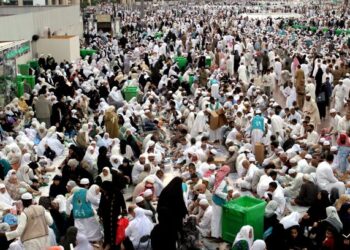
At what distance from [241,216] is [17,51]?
32.4 ft

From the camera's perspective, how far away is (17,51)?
14352 millimetres

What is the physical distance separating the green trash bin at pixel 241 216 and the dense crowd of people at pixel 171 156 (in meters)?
0.09

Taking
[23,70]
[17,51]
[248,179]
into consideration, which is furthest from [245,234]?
[23,70]

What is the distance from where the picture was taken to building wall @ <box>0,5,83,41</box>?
Result: 15.7 m

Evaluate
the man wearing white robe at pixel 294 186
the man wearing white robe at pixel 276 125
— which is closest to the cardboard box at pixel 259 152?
the man wearing white robe at pixel 276 125

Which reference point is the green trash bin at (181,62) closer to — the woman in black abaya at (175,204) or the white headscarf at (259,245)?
the woman in black abaya at (175,204)

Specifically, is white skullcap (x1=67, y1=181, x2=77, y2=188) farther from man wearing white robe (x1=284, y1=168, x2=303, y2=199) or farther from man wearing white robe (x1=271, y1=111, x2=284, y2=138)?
man wearing white robe (x1=271, y1=111, x2=284, y2=138)

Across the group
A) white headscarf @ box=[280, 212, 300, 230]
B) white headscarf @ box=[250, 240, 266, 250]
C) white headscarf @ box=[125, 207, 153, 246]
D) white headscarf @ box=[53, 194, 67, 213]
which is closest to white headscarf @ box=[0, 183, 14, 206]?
white headscarf @ box=[53, 194, 67, 213]

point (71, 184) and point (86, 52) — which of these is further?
point (86, 52)

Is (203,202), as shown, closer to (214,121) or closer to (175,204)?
(175,204)

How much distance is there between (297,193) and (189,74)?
7.02m

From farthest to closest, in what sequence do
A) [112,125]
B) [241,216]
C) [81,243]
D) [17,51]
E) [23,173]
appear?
[17,51] < [112,125] < [23,173] < [241,216] < [81,243]

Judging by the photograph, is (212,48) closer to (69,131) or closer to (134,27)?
(134,27)

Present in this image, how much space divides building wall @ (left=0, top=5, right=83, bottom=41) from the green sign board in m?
0.46
